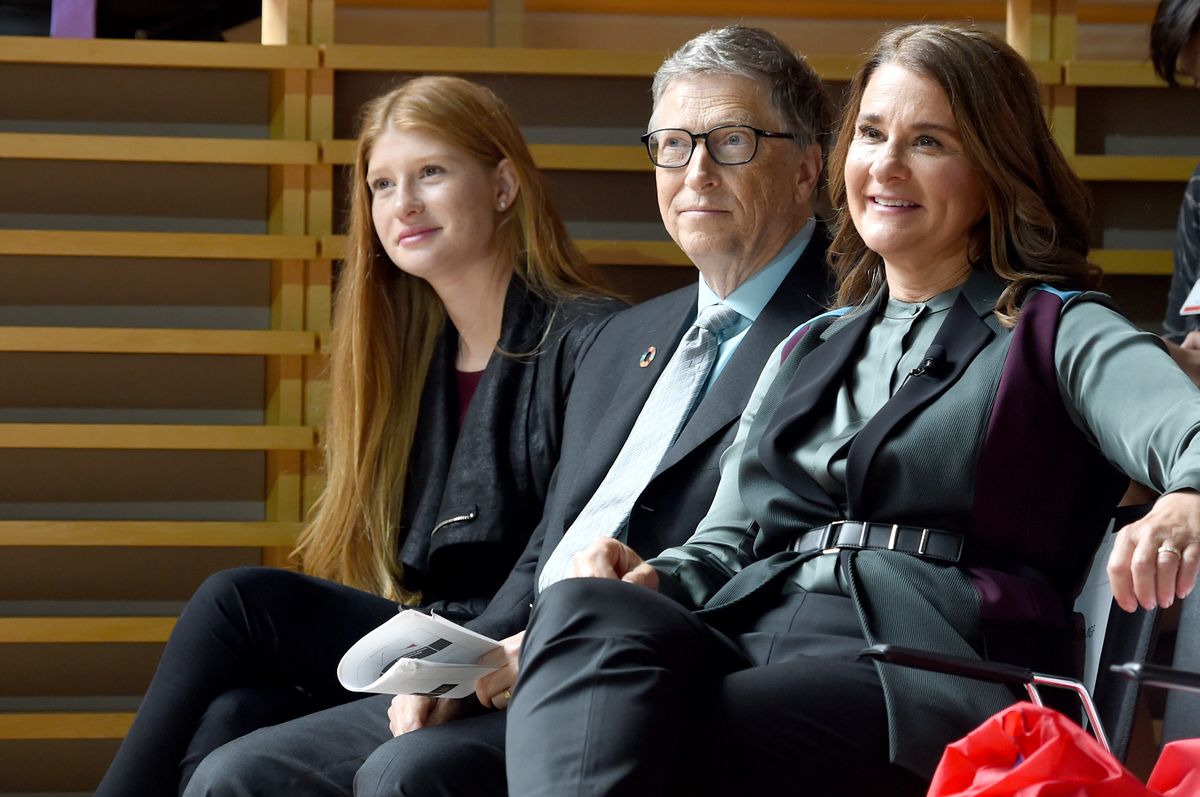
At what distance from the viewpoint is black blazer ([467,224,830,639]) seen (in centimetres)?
194

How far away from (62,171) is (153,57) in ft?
0.83

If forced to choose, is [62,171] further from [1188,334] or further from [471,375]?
[1188,334]

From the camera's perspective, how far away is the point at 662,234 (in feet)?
8.93

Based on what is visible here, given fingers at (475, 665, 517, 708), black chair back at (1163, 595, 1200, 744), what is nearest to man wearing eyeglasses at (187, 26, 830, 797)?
fingers at (475, 665, 517, 708)

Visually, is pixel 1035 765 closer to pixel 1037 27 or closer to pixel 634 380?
pixel 634 380

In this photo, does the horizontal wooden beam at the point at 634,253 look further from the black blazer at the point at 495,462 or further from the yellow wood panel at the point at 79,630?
the yellow wood panel at the point at 79,630

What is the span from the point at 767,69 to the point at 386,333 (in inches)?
31.7

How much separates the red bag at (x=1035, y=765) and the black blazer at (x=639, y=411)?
0.79 meters

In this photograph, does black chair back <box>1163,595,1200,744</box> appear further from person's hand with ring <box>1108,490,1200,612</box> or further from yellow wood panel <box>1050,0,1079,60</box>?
yellow wood panel <box>1050,0,1079,60</box>

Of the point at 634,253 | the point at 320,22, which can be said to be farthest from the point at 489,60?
the point at 634,253

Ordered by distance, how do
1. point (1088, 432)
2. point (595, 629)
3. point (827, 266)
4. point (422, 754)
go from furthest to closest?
1. point (827, 266)
2. point (422, 754)
3. point (1088, 432)
4. point (595, 629)

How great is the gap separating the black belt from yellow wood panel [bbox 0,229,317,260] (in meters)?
1.36

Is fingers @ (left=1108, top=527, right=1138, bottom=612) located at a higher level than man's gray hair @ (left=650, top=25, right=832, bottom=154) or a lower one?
lower

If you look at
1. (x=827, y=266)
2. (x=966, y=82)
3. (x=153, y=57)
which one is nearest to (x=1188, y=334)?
(x=827, y=266)
